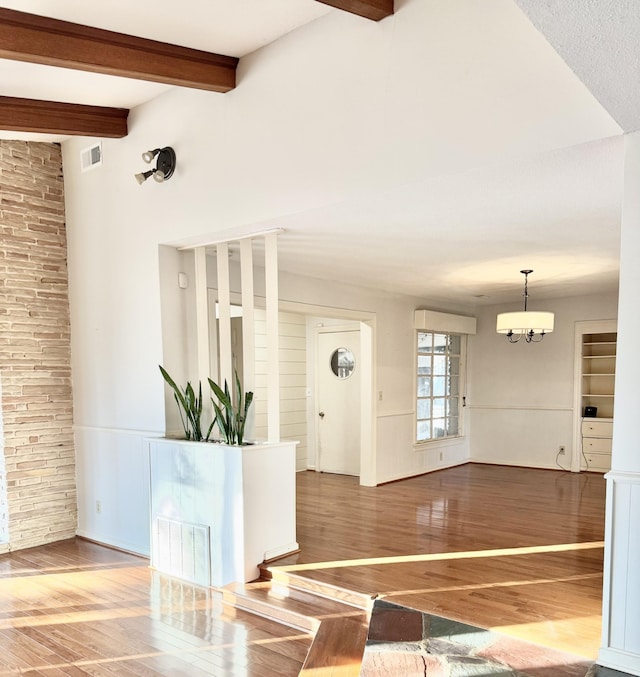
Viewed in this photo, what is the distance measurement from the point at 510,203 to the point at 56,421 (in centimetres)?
418

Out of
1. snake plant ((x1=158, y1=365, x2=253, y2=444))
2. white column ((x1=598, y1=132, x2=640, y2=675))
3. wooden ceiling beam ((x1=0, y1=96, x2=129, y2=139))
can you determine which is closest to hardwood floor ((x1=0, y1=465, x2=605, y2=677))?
white column ((x1=598, y1=132, x2=640, y2=675))

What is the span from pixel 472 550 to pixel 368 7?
11.9 ft

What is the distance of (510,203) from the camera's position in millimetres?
3166

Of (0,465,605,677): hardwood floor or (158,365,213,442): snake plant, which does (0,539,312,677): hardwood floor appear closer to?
(0,465,605,677): hardwood floor

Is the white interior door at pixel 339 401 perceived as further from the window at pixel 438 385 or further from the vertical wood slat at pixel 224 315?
the vertical wood slat at pixel 224 315

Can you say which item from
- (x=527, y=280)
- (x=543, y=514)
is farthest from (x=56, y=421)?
(x=527, y=280)

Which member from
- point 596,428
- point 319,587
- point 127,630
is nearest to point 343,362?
point 596,428

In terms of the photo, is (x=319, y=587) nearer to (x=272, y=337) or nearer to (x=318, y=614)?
(x=318, y=614)

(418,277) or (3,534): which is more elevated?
(418,277)

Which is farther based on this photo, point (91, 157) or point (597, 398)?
point (597, 398)

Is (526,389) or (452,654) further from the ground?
(526,389)

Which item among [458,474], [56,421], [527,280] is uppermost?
[527,280]

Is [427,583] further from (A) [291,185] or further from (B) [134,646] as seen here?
(A) [291,185]

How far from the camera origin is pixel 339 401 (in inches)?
282
